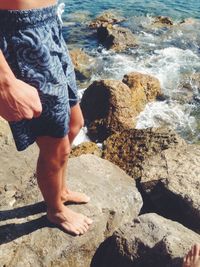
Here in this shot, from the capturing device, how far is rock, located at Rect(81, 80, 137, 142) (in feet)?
27.9

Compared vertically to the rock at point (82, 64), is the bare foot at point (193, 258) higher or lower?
higher

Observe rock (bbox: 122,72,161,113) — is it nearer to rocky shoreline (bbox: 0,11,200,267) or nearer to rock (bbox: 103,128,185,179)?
rock (bbox: 103,128,185,179)

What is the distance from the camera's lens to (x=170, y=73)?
1269 centimetres

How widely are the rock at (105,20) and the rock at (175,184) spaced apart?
11.7 meters

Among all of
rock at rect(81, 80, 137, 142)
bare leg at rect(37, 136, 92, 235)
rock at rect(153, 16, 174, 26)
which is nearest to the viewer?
bare leg at rect(37, 136, 92, 235)

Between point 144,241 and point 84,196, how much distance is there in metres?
0.70

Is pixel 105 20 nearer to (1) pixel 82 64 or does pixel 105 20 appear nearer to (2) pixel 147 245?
(1) pixel 82 64

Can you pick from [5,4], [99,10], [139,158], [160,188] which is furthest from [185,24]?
[5,4]

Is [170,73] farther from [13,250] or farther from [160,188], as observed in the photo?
[13,250]

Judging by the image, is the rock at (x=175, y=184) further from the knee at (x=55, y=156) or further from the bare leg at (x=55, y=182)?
the knee at (x=55, y=156)

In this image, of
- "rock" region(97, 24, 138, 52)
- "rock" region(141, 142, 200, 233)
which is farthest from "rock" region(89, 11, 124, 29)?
"rock" region(141, 142, 200, 233)

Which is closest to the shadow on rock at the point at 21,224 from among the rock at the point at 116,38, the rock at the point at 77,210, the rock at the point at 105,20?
the rock at the point at 77,210

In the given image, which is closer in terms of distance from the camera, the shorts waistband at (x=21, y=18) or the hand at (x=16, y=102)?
the hand at (x=16, y=102)

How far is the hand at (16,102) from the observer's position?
254cm
